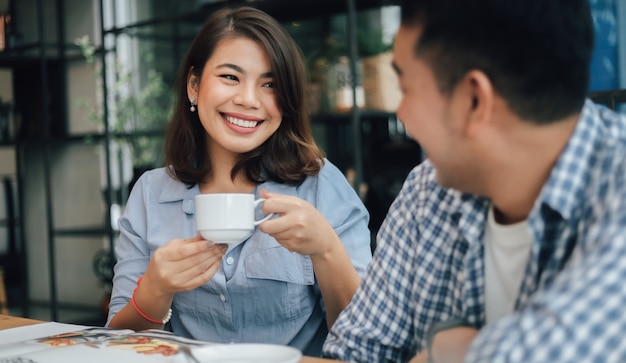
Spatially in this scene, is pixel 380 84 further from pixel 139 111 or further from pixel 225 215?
pixel 225 215

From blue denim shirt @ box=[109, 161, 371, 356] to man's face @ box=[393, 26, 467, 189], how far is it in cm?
73

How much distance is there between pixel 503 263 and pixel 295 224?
0.42 m

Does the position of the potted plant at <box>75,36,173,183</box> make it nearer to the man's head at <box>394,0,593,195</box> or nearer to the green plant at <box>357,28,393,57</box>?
the green plant at <box>357,28,393,57</box>

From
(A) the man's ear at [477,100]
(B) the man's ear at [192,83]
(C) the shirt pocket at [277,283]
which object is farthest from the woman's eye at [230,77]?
(A) the man's ear at [477,100]

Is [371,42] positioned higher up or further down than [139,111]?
higher up

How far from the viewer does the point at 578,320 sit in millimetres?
697

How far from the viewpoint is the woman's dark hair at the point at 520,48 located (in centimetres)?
81

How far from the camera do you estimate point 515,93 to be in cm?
84

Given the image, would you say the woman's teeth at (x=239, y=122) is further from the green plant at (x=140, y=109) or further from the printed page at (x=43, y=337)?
the green plant at (x=140, y=109)

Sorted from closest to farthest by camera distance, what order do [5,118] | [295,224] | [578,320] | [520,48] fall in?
[578,320]
[520,48]
[295,224]
[5,118]

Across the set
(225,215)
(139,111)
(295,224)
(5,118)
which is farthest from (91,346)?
(5,118)

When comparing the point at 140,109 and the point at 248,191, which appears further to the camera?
the point at 140,109

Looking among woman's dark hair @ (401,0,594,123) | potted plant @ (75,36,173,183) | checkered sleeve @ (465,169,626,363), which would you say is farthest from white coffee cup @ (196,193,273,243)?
potted plant @ (75,36,173,183)

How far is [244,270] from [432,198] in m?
0.60
